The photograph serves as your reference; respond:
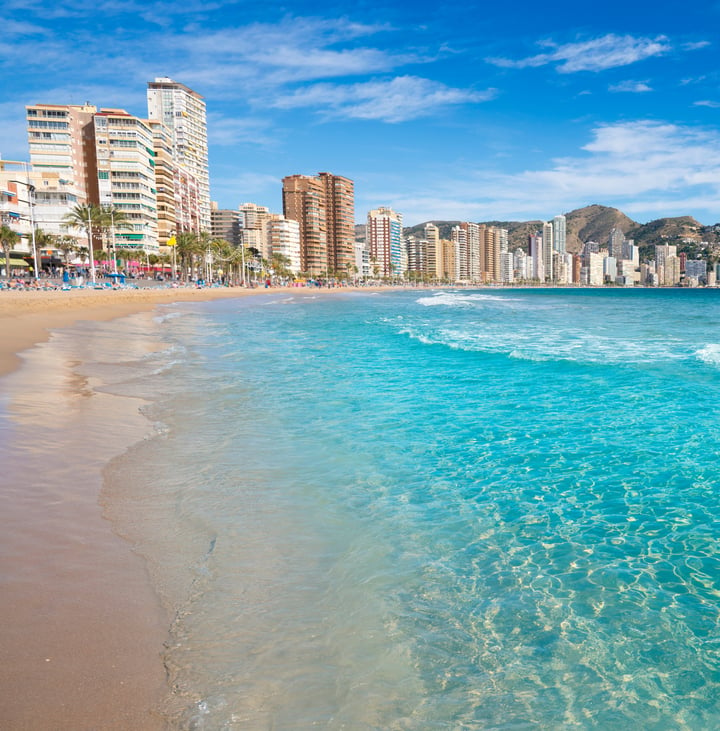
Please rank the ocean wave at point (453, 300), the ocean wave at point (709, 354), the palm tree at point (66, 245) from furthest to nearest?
the palm tree at point (66, 245) → the ocean wave at point (453, 300) → the ocean wave at point (709, 354)

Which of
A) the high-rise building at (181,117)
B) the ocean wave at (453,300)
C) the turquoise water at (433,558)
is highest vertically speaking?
the high-rise building at (181,117)

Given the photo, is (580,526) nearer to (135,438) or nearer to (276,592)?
(276,592)

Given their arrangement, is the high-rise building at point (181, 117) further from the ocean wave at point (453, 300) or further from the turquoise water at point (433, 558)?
the turquoise water at point (433, 558)

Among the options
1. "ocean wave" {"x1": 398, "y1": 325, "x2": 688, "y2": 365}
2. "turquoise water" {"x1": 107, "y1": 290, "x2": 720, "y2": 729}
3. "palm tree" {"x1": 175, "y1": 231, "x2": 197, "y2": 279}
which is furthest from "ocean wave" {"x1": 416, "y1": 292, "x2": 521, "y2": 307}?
"turquoise water" {"x1": 107, "y1": 290, "x2": 720, "y2": 729}

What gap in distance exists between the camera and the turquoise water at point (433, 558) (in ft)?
11.4

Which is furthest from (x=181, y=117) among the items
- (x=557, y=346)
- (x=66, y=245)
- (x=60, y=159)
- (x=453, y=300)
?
(x=557, y=346)

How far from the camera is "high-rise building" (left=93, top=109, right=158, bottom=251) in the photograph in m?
111

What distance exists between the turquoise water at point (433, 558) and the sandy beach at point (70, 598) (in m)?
0.22

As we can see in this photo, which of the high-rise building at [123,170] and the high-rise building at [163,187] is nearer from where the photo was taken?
the high-rise building at [123,170]

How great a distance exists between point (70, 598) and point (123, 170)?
12304cm

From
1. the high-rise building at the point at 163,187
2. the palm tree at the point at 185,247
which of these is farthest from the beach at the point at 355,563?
the high-rise building at the point at 163,187

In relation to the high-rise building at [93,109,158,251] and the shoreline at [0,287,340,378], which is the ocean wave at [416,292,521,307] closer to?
the shoreline at [0,287,340,378]

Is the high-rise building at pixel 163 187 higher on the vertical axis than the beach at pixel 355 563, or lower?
higher

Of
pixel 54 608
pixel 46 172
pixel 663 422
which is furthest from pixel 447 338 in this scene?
pixel 46 172
